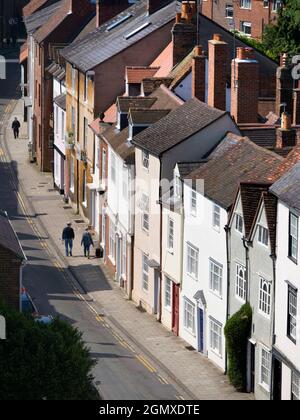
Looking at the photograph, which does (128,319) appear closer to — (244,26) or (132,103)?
(132,103)

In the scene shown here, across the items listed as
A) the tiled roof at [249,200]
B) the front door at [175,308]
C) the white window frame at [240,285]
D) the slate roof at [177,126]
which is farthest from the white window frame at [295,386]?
the slate roof at [177,126]

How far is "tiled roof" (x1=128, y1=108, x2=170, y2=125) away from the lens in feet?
230

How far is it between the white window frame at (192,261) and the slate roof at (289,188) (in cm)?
949

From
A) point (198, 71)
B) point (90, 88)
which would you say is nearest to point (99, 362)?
point (198, 71)

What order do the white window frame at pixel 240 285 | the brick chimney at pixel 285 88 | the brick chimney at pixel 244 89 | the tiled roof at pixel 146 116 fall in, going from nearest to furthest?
the white window frame at pixel 240 285, the brick chimney at pixel 244 89, the brick chimney at pixel 285 88, the tiled roof at pixel 146 116

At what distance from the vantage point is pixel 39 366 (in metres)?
44.3

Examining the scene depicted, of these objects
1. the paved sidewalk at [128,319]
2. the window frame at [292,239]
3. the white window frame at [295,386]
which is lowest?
the paved sidewalk at [128,319]

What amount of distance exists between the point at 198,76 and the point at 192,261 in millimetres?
13814

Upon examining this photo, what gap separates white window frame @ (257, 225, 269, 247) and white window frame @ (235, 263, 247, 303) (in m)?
2.15

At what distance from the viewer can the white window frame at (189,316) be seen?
6234cm

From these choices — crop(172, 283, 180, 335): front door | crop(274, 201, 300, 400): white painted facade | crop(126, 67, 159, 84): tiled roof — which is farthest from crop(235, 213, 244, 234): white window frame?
crop(126, 67, 159, 84): tiled roof

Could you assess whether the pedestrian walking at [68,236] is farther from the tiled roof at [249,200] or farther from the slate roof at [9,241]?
the tiled roof at [249,200]

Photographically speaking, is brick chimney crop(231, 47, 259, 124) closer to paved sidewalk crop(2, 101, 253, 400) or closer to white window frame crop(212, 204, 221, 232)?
paved sidewalk crop(2, 101, 253, 400)

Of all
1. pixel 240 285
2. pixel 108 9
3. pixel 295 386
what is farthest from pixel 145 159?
pixel 108 9
